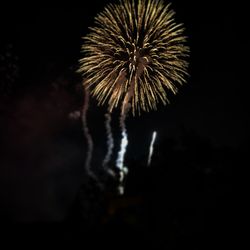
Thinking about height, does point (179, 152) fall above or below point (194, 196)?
A: above

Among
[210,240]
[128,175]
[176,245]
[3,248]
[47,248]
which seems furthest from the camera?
[128,175]

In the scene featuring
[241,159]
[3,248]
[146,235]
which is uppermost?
[241,159]

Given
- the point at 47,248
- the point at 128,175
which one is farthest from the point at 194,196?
the point at 47,248

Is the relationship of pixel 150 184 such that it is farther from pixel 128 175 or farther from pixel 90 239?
pixel 90 239

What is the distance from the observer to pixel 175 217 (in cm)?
1927

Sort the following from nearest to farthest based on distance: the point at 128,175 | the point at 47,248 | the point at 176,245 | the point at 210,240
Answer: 1. the point at 210,240
2. the point at 176,245
3. the point at 47,248
4. the point at 128,175

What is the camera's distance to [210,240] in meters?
17.0

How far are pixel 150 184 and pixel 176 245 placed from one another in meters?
4.15

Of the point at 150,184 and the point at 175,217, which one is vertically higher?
the point at 150,184

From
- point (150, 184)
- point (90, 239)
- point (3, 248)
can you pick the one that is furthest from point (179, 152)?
point (3, 248)

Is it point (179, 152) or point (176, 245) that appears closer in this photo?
point (176, 245)

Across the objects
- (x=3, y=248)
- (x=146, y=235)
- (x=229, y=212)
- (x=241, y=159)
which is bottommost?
(x=3, y=248)

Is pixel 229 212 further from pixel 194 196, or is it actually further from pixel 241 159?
pixel 241 159

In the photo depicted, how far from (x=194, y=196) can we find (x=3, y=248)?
415 inches
